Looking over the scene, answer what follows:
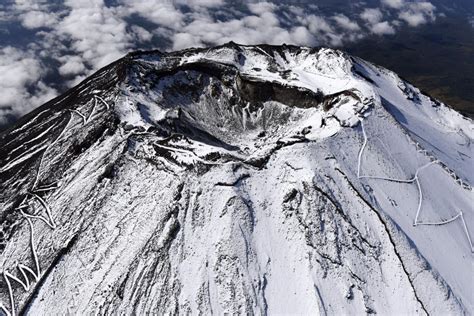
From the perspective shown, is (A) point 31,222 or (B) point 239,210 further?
(A) point 31,222

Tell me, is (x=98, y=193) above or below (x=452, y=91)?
above

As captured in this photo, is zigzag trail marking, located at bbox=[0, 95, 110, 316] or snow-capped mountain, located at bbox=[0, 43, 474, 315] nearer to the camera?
snow-capped mountain, located at bbox=[0, 43, 474, 315]

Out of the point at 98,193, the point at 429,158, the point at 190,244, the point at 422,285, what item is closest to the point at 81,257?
the point at 98,193

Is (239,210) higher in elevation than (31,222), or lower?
higher

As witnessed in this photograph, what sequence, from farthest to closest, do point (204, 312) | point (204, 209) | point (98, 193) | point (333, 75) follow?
point (333, 75) < point (98, 193) < point (204, 209) < point (204, 312)

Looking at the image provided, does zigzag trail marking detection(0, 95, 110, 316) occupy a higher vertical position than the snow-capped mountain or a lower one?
lower

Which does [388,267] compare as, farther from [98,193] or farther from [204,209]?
[98,193]

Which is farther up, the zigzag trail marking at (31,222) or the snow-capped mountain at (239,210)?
the snow-capped mountain at (239,210)

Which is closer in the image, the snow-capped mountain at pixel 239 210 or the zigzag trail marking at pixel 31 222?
the snow-capped mountain at pixel 239 210
